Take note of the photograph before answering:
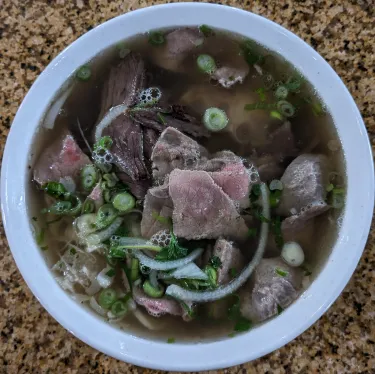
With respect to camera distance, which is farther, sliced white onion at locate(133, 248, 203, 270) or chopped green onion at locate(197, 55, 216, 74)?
chopped green onion at locate(197, 55, 216, 74)

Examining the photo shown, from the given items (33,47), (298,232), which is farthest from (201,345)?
(33,47)

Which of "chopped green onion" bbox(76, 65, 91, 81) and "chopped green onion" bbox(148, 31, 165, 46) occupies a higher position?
"chopped green onion" bbox(148, 31, 165, 46)

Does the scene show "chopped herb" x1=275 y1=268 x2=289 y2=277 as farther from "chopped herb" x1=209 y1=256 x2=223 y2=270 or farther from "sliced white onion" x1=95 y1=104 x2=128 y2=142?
"sliced white onion" x1=95 y1=104 x2=128 y2=142

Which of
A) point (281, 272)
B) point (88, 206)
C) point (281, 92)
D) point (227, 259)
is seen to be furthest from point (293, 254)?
point (88, 206)

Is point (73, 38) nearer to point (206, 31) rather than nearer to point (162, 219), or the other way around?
point (206, 31)

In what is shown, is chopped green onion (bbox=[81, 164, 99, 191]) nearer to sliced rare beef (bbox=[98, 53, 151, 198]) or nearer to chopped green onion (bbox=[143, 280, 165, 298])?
sliced rare beef (bbox=[98, 53, 151, 198])

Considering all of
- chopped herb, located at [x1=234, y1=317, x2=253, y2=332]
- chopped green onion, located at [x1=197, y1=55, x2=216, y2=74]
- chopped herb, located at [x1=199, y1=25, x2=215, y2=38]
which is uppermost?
chopped herb, located at [x1=199, y1=25, x2=215, y2=38]

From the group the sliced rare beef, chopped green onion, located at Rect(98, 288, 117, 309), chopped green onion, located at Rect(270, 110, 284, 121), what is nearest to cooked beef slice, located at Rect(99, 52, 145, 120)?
the sliced rare beef

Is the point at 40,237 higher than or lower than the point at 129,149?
lower

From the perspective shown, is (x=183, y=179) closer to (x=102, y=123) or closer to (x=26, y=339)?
(x=102, y=123)
